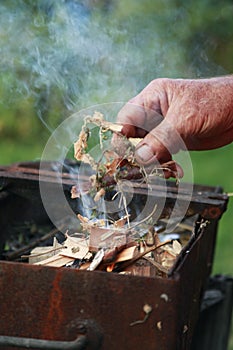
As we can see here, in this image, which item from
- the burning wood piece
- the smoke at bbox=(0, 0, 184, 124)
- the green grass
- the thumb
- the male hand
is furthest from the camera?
the green grass

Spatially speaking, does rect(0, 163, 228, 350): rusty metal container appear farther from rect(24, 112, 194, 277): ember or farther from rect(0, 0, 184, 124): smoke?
rect(0, 0, 184, 124): smoke

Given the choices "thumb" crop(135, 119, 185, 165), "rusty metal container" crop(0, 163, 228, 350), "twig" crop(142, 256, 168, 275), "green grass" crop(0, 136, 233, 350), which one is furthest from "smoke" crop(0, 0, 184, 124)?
"green grass" crop(0, 136, 233, 350)

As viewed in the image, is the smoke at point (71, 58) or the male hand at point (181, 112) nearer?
the male hand at point (181, 112)

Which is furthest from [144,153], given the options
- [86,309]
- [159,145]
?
[86,309]

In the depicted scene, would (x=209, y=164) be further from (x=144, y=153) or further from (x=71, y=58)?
(x=144, y=153)

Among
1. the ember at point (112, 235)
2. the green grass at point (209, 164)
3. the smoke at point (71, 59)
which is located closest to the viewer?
the ember at point (112, 235)

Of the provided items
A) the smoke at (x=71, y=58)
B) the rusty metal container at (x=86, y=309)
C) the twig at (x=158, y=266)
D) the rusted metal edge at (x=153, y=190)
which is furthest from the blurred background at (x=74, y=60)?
the rusty metal container at (x=86, y=309)

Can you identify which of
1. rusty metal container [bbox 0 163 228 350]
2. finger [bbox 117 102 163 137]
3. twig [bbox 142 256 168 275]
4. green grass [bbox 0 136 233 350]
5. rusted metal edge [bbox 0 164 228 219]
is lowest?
rusty metal container [bbox 0 163 228 350]

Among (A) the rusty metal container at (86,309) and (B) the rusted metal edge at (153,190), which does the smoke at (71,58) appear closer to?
(B) the rusted metal edge at (153,190)
